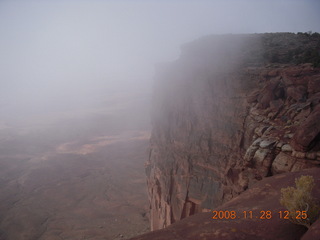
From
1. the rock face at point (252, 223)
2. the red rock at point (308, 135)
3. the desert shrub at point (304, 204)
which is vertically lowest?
the rock face at point (252, 223)

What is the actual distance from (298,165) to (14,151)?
51125 millimetres

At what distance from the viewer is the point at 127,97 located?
82.7 metres

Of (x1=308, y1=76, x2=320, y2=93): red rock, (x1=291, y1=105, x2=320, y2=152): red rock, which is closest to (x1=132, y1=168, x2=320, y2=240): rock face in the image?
(x1=291, y1=105, x2=320, y2=152): red rock

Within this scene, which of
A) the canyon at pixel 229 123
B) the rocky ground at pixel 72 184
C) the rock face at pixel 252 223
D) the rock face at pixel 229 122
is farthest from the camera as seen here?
the rocky ground at pixel 72 184

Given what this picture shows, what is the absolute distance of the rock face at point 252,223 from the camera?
5207mm

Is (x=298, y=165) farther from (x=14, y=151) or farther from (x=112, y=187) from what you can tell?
(x=14, y=151)

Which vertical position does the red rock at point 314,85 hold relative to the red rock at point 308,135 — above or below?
above
